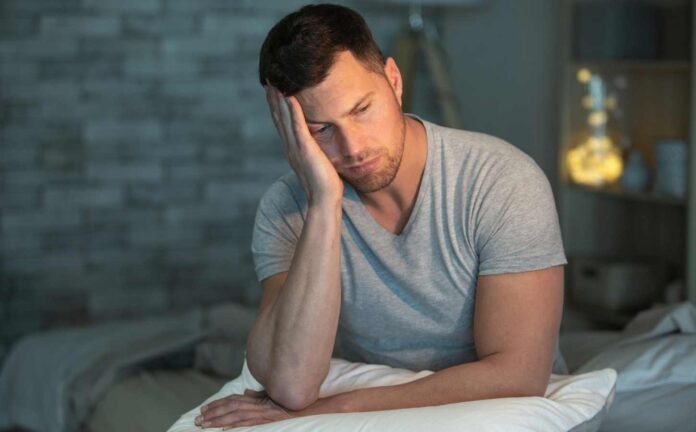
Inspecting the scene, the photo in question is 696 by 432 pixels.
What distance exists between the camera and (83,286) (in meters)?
4.07

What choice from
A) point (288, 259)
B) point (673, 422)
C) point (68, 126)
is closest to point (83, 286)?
point (68, 126)

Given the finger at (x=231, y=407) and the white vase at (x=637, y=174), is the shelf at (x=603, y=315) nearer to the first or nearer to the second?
the white vase at (x=637, y=174)

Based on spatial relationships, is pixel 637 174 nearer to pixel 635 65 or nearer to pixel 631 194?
→ pixel 631 194

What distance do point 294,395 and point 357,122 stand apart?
0.43 meters

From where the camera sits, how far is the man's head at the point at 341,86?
1.60m

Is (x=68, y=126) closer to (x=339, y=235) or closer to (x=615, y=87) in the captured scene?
(x=615, y=87)

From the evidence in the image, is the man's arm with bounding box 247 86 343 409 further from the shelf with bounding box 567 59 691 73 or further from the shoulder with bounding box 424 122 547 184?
the shelf with bounding box 567 59 691 73

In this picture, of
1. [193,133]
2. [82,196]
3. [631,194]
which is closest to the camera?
[631,194]

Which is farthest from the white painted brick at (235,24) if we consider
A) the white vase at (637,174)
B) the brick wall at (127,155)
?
the white vase at (637,174)

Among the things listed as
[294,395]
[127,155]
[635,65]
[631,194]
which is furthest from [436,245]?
[127,155]

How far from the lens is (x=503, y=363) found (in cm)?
154

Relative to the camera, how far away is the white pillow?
141 centimetres

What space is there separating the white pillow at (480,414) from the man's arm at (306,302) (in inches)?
4.0

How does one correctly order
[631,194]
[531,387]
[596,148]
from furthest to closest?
[596,148]
[631,194]
[531,387]
